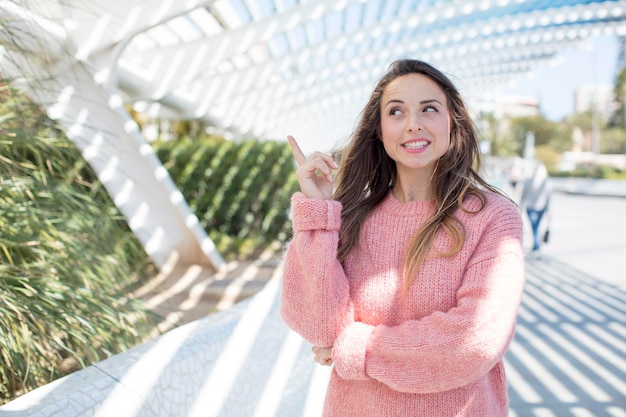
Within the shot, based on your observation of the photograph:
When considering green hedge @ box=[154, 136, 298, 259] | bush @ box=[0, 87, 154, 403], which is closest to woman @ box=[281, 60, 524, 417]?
bush @ box=[0, 87, 154, 403]

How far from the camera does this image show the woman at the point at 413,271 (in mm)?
1512

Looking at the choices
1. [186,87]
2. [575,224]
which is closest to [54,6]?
[186,87]

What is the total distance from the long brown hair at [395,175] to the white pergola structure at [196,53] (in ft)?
1.29

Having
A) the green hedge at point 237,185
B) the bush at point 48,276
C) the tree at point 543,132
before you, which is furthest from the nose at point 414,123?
the tree at point 543,132

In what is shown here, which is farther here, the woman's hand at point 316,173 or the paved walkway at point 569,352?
the paved walkway at point 569,352

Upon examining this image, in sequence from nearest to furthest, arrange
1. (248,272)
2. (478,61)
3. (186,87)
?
(248,272) < (186,87) < (478,61)

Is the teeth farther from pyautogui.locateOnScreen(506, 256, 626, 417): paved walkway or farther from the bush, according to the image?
pyautogui.locateOnScreen(506, 256, 626, 417): paved walkway

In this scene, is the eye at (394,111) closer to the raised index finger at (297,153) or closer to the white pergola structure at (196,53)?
the raised index finger at (297,153)

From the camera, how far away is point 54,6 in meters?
5.22

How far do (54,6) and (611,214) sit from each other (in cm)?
1440

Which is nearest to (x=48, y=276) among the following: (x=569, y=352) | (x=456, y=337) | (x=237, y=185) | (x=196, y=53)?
(x=456, y=337)

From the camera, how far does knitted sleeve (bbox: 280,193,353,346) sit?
163 cm

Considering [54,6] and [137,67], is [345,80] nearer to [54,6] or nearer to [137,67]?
[137,67]

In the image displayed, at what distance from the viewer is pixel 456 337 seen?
148 cm
